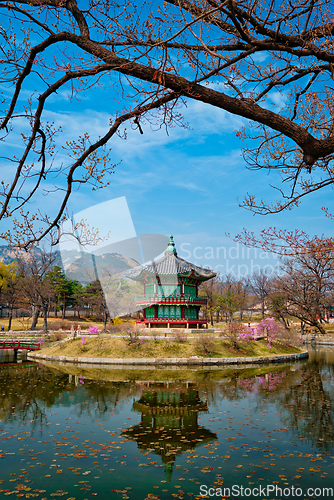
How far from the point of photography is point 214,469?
6.20 meters

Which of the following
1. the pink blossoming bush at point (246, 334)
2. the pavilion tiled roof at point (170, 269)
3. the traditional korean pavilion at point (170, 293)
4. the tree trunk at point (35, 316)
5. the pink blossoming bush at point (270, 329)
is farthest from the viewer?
the tree trunk at point (35, 316)

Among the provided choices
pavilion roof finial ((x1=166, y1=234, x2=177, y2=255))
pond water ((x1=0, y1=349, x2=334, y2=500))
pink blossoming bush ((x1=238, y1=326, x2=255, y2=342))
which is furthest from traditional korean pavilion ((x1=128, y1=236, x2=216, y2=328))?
pond water ((x1=0, y1=349, x2=334, y2=500))

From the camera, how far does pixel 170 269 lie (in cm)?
3312

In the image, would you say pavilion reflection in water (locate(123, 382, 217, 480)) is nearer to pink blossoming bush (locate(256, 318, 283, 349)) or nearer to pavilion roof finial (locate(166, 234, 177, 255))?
pink blossoming bush (locate(256, 318, 283, 349))

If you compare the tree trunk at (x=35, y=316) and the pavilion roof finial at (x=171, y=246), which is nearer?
the pavilion roof finial at (x=171, y=246)

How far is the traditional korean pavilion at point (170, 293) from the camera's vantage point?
31.0 meters

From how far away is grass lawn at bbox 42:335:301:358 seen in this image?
23531mm

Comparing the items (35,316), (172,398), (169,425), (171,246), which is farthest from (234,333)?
(35,316)

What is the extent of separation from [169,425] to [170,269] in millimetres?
24067

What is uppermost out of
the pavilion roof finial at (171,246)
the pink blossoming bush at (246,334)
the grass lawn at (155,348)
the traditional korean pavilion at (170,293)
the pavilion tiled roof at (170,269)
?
the pavilion roof finial at (171,246)

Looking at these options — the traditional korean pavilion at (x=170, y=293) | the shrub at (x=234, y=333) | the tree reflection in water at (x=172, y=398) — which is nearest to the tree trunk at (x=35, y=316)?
the traditional korean pavilion at (x=170, y=293)

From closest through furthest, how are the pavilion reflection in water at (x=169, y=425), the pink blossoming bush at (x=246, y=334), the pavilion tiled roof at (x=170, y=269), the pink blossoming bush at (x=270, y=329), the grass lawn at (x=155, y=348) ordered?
the pavilion reflection in water at (x=169, y=425) < the grass lawn at (x=155, y=348) < the pink blossoming bush at (x=246, y=334) < the pink blossoming bush at (x=270, y=329) < the pavilion tiled roof at (x=170, y=269)

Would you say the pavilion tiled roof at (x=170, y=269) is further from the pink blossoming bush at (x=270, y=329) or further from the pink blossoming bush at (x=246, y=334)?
the pink blossoming bush at (x=270, y=329)

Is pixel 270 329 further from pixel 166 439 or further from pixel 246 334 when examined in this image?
pixel 166 439
